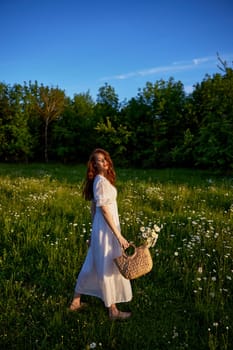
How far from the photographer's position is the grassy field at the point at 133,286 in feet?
11.6

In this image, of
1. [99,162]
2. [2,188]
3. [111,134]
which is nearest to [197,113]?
[111,134]

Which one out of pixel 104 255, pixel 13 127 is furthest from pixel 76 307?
pixel 13 127

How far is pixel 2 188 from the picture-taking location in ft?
35.6

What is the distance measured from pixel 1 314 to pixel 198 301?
2.57m

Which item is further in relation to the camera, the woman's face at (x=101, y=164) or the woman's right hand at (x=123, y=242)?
the woman's face at (x=101, y=164)

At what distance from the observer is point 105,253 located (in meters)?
3.82

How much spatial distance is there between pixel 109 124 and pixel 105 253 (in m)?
29.9

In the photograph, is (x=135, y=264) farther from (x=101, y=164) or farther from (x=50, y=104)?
(x=50, y=104)

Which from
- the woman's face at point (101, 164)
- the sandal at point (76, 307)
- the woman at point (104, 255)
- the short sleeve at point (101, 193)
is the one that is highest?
the woman's face at point (101, 164)

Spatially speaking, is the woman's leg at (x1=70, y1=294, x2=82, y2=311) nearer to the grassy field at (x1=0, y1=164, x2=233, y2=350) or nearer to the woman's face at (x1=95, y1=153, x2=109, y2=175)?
the grassy field at (x1=0, y1=164, x2=233, y2=350)

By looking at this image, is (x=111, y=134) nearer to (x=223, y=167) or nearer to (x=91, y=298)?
(x=223, y=167)

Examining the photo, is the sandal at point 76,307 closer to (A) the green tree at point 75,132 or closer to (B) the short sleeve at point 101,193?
(B) the short sleeve at point 101,193

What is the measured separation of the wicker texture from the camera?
3516 mm

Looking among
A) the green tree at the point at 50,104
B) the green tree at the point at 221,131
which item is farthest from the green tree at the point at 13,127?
the green tree at the point at 221,131
